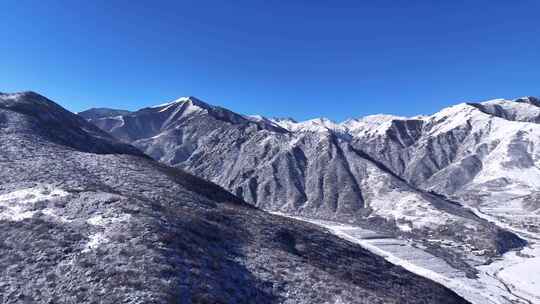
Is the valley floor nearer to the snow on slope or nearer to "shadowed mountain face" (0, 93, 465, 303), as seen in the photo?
"shadowed mountain face" (0, 93, 465, 303)

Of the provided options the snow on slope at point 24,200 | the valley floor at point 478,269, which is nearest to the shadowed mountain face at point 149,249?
the snow on slope at point 24,200

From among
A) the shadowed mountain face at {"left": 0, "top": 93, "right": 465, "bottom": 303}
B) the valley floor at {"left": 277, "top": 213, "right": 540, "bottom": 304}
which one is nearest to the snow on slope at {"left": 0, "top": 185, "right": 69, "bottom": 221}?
the shadowed mountain face at {"left": 0, "top": 93, "right": 465, "bottom": 303}

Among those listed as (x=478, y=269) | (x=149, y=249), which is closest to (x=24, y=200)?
(x=149, y=249)

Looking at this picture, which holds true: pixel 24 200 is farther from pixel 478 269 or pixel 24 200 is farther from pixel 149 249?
pixel 478 269

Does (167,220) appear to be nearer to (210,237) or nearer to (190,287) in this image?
(210,237)

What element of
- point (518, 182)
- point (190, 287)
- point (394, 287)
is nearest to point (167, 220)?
point (190, 287)
